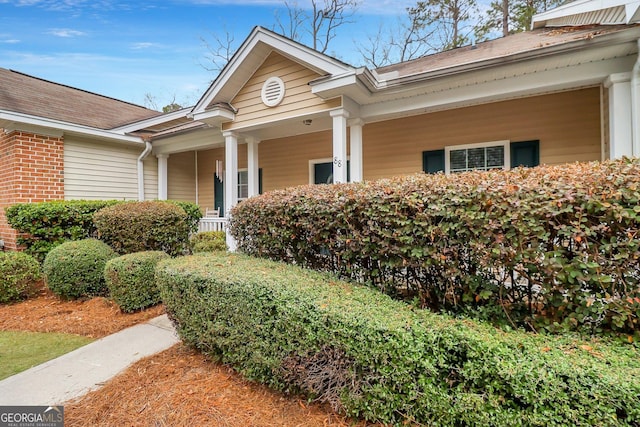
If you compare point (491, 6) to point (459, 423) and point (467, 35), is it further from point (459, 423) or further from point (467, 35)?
point (459, 423)

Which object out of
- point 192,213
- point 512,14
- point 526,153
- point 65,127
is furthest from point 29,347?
point 512,14

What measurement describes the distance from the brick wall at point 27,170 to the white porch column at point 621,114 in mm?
10692

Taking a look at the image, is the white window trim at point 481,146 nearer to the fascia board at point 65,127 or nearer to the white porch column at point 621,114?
the white porch column at point 621,114

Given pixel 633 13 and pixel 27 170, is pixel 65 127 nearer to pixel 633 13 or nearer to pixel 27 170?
pixel 27 170

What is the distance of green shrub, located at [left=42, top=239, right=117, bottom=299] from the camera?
490 centimetres

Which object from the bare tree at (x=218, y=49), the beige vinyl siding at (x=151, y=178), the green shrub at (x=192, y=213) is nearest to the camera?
the green shrub at (x=192, y=213)

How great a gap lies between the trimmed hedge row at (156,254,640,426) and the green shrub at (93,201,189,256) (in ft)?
11.2

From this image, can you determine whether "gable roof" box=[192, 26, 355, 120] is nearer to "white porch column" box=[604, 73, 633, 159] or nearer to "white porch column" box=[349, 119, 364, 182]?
"white porch column" box=[349, 119, 364, 182]

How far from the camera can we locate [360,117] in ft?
20.0

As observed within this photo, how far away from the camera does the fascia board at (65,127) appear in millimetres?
6449

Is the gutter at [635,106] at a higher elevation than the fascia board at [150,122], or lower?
lower

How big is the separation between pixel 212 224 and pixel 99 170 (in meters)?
3.55

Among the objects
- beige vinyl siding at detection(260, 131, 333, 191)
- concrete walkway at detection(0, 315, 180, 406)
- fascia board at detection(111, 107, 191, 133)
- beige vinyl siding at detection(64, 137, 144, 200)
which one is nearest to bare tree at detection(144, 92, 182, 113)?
beige vinyl siding at detection(64, 137, 144, 200)

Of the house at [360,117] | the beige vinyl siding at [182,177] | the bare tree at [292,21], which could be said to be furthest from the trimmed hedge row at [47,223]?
the bare tree at [292,21]
